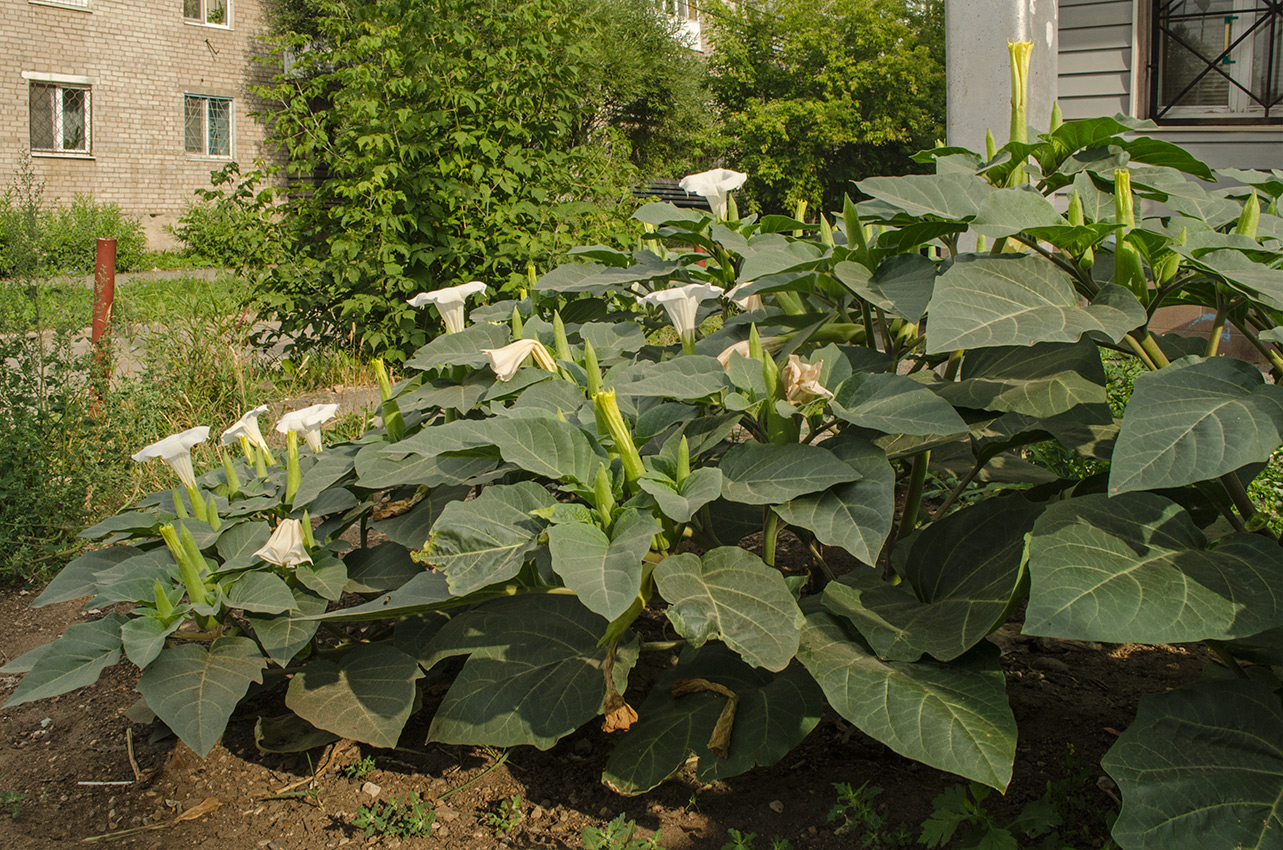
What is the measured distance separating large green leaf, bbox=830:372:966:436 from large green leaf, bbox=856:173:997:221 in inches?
10.3

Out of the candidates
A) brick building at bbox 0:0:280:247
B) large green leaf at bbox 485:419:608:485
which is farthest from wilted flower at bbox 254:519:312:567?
brick building at bbox 0:0:280:247

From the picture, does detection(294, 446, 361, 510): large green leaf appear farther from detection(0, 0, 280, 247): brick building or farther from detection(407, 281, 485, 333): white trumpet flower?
detection(0, 0, 280, 247): brick building

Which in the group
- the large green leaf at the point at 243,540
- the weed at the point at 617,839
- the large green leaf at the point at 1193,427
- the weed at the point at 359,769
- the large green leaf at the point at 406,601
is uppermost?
the large green leaf at the point at 1193,427

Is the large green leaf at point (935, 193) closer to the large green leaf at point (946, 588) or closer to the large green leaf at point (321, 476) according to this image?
the large green leaf at point (946, 588)

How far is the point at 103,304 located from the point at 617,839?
3991 mm

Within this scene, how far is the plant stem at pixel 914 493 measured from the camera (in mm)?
1726

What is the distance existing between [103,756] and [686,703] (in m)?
1.38

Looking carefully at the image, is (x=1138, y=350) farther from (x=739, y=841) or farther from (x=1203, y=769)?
(x=739, y=841)

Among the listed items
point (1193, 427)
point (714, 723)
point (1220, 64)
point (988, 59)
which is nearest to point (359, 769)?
point (714, 723)

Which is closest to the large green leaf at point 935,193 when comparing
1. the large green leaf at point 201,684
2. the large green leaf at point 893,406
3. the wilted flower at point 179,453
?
the large green leaf at point 893,406

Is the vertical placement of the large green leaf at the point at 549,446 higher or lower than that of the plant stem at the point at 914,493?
higher

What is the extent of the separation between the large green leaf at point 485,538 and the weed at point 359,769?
2.51 feet

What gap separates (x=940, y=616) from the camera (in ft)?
4.73

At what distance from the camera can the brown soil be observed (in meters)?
1.68
